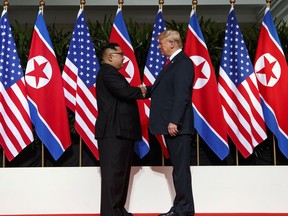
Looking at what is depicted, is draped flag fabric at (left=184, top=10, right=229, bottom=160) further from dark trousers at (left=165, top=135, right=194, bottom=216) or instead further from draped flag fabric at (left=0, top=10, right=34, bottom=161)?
draped flag fabric at (left=0, top=10, right=34, bottom=161)

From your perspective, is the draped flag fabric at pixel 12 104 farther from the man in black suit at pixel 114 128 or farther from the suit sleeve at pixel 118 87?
the suit sleeve at pixel 118 87

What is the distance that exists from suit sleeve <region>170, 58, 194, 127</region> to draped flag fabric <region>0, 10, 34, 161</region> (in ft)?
4.86

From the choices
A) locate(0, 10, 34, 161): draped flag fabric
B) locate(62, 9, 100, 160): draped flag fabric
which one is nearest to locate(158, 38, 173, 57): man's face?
locate(62, 9, 100, 160): draped flag fabric

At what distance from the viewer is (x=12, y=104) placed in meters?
4.40

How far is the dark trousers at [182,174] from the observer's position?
3.46 meters

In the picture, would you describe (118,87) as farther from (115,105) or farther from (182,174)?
(182,174)

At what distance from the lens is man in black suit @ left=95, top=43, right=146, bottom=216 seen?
12.1 ft

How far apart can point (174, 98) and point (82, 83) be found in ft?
3.92

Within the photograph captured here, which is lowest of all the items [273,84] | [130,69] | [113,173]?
[113,173]

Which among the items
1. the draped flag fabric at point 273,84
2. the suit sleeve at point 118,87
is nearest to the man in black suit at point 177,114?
the suit sleeve at point 118,87

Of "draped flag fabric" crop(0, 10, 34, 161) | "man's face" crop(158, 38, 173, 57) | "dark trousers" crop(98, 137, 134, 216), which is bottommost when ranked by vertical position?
"dark trousers" crop(98, 137, 134, 216)

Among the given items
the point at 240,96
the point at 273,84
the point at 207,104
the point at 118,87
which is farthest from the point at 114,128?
the point at 273,84

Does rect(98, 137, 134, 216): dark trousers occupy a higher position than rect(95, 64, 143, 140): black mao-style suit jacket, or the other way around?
rect(95, 64, 143, 140): black mao-style suit jacket

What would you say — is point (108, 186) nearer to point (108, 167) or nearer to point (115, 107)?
point (108, 167)
